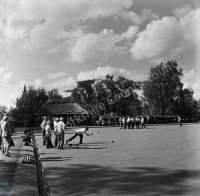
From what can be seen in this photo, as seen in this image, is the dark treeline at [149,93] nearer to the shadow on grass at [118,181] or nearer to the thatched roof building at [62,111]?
A: the thatched roof building at [62,111]

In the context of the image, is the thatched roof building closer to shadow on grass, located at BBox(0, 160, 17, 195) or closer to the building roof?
the building roof

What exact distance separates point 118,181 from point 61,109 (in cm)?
5983

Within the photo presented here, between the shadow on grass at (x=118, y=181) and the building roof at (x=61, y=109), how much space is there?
56514 millimetres

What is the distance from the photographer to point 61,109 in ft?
219

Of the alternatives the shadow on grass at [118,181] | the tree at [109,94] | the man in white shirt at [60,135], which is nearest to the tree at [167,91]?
the tree at [109,94]

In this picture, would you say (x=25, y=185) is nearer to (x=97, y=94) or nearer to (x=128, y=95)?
(x=97, y=94)

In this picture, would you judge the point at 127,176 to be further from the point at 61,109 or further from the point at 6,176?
the point at 61,109

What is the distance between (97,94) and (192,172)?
7443 centimetres

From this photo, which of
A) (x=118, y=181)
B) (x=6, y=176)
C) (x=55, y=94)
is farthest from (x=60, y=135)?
(x=55, y=94)

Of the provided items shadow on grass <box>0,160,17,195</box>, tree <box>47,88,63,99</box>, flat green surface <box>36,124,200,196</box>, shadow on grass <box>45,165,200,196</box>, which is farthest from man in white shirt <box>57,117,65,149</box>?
tree <box>47,88,63,99</box>

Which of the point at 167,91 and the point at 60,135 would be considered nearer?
→ the point at 60,135

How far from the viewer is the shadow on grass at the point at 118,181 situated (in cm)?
662

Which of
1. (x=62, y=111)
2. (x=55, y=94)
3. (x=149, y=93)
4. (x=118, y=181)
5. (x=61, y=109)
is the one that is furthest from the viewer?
(x=55, y=94)

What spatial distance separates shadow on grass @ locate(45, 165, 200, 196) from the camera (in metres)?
6.62
